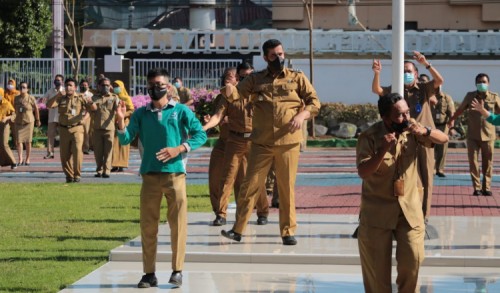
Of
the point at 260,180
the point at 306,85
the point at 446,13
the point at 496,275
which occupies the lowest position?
the point at 496,275

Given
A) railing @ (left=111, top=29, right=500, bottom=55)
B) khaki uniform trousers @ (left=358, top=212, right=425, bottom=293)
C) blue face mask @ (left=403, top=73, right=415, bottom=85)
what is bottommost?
khaki uniform trousers @ (left=358, top=212, right=425, bottom=293)

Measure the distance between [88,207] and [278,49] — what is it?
18.2 feet

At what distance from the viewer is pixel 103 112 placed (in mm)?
22219

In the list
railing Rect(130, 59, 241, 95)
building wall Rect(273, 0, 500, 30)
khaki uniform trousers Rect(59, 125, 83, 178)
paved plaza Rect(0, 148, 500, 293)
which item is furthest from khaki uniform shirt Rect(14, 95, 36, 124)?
building wall Rect(273, 0, 500, 30)

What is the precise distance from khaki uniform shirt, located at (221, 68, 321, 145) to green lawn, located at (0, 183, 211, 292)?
2.13m

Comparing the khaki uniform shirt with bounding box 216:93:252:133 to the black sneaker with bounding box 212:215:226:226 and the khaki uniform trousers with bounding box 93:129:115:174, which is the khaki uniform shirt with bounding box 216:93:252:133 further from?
the khaki uniform trousers with bounding box 93:129:115:174

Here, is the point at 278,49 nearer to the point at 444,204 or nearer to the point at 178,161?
the point at 178,161

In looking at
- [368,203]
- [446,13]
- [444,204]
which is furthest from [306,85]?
[446,13]

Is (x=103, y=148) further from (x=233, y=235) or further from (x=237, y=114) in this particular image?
(x=233, y=235)

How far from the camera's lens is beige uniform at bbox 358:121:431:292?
28.5ft

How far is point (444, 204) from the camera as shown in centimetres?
1706

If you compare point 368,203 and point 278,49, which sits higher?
point 278,49

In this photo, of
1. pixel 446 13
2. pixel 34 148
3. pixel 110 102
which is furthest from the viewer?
pixel 446 13

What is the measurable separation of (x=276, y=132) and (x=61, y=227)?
3.59 meters
